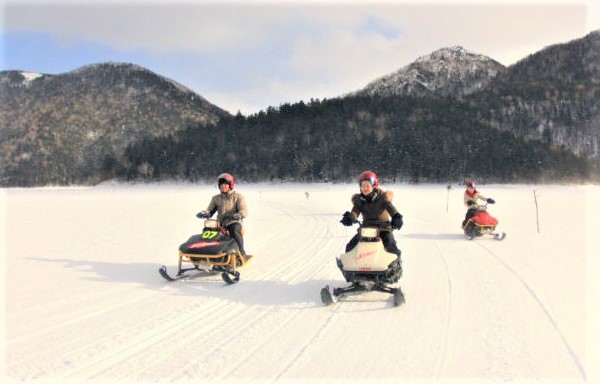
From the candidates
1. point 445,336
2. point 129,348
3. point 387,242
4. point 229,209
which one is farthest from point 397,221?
point 129,348

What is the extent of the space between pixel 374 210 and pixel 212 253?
10.7ft

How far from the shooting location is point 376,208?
26.7 ft

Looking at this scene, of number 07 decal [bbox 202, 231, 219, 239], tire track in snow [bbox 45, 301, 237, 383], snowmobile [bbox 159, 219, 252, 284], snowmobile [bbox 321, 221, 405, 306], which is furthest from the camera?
number 07 decal [bbox 202, 231, 219, 239]

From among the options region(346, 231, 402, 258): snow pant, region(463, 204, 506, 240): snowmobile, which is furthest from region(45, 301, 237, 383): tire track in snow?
region(463, 204, 506, 240): snowmobile

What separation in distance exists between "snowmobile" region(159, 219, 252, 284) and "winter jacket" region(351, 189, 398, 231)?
2691mm

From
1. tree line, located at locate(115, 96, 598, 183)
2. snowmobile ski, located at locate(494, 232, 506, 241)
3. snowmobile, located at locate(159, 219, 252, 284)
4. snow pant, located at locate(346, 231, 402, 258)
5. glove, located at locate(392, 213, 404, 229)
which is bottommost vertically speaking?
snowmobile ski, located at locate(494, 232, 506, 241)

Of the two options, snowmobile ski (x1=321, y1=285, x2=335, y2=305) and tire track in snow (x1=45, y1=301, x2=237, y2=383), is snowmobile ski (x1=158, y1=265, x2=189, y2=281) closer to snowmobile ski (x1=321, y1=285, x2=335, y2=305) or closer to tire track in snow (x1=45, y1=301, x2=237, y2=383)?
tire track in snow (x1=45, y1=301, x2=237, y2=383)

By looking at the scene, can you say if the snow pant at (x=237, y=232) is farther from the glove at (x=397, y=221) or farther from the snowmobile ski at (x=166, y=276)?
the glove at (x=397, y=221)

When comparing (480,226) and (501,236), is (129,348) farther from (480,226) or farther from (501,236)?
(501,236)

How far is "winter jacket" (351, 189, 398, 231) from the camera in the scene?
26.4ft

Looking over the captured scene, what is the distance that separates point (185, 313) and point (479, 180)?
335 ft

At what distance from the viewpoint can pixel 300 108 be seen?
143m

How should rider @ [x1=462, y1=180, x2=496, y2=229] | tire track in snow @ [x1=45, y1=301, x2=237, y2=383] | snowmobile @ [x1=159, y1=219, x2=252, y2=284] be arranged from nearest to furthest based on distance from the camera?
1. tire track in snow @ [x1=45, y1=301, x2=237, y2=383]
2. snowmobile @ [x1=159, y1=219, x2=252, y2=284]
3. rider @ [x1=462, y1=180, x2=496, y2=229]

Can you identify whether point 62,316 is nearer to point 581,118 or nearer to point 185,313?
point 185,313
